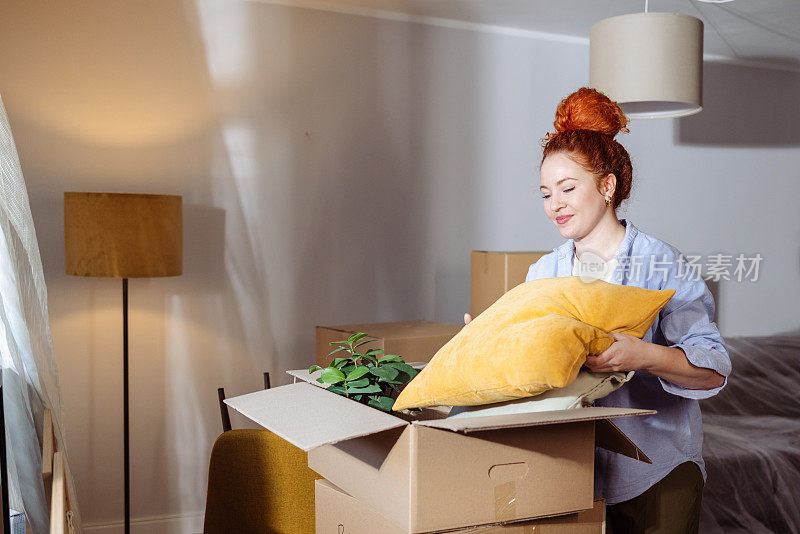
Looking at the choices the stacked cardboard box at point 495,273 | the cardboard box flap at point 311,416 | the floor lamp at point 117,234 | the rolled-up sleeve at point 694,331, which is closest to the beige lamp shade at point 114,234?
the floor lamp at point 117,234

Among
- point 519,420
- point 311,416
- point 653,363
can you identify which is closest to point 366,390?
point 311,416

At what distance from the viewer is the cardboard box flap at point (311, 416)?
2.99 feet

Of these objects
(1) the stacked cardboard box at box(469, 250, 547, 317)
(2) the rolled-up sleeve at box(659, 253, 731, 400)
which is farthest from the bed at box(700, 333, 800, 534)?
(2) the rolled-up sleeve at box(659, 253, 731, 400)

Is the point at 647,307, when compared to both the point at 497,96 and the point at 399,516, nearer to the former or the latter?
the point at 399,516

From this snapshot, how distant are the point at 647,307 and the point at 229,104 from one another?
2.55 m

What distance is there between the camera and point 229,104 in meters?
3.18

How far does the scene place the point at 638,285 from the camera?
1.34 metres

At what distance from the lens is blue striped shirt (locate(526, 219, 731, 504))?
1275 millimetres

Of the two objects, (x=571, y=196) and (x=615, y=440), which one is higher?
(x=571, y=196)

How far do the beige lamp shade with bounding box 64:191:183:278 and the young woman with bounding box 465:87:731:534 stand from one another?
1618 millimetres

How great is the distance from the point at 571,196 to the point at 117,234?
5.64 feet

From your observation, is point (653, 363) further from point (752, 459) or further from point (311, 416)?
point (752, 459)

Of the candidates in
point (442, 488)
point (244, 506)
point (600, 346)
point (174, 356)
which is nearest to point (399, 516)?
point (442, 488)

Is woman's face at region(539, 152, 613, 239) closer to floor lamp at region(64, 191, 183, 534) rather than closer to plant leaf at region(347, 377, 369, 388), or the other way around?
plant leaf at region(347, 377, 369, 388)
